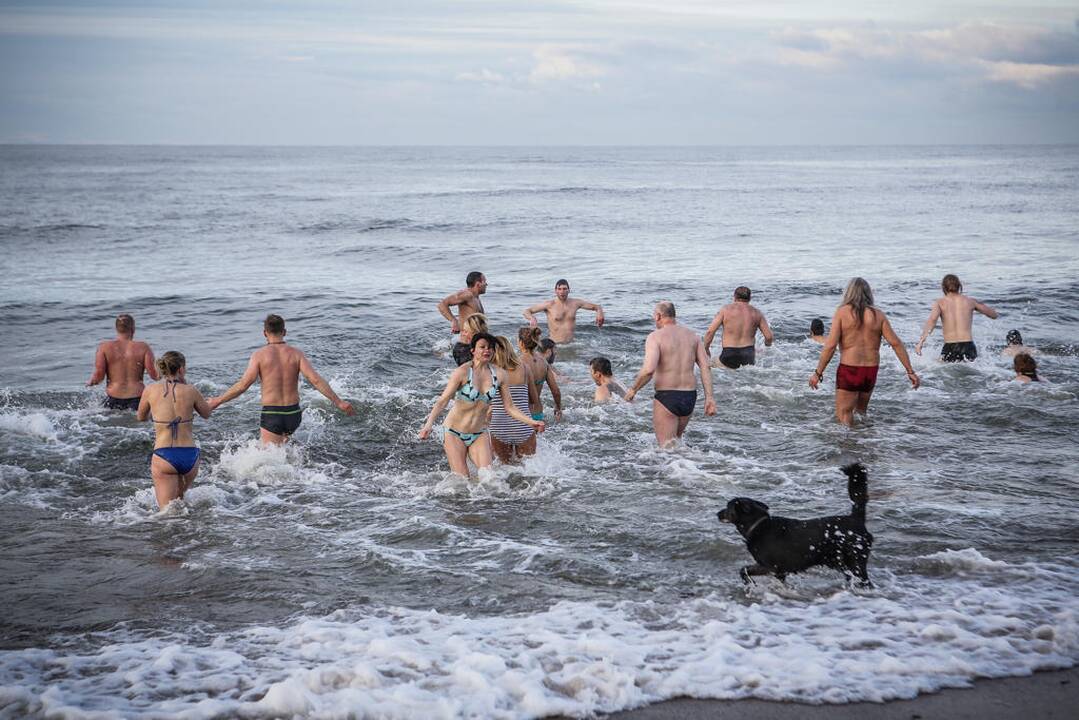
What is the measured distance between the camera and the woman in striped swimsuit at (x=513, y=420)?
9148 mm

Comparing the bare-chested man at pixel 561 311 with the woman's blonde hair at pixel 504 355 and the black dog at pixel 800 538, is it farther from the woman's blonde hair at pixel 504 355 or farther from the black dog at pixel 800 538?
the black dog at pixel 800 538

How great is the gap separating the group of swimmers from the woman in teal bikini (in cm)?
1

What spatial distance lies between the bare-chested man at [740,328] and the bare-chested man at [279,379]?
6.43 metres

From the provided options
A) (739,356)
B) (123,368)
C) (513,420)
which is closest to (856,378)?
(739,356)

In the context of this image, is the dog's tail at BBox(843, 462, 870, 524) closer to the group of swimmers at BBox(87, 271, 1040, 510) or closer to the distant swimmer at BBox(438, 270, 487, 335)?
the group of swimmers at BBox(87, 271, 1040, 510)

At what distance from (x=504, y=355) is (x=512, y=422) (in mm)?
886

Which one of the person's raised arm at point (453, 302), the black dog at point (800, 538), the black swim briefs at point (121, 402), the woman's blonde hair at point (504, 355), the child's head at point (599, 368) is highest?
the person's raised arm at point (453, 302)

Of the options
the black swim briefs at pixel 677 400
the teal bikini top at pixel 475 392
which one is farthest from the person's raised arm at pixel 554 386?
the black swim briefs at pixel 677 400

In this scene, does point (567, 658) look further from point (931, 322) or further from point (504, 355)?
point (931, 322)

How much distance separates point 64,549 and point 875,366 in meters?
8.79

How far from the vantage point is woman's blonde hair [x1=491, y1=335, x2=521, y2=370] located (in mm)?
8695

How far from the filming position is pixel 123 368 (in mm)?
11945

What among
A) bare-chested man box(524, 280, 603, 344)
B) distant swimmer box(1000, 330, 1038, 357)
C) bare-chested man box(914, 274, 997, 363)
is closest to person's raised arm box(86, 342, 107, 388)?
bare-chested man box(524, 280, 603, 344)

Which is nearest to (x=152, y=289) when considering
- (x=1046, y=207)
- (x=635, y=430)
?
(x=635, y=430)
